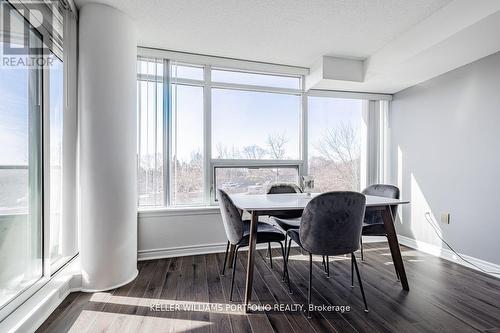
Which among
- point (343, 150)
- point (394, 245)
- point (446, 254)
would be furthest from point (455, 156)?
point (394, 245)

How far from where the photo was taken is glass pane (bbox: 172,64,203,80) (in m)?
3.08

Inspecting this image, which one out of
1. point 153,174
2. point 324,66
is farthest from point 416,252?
point 153,174

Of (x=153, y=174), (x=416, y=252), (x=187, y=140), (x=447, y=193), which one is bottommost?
(x=416, y=252)

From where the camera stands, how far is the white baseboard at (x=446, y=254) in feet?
8.07

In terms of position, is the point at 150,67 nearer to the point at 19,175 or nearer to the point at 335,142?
the point at 19,175

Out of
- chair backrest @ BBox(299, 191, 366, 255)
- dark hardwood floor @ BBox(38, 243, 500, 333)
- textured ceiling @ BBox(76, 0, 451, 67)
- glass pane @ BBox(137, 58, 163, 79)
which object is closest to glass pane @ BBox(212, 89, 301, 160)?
textured ceiling @ BBox(76, 0, 451, 67)

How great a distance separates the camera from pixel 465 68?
273cm

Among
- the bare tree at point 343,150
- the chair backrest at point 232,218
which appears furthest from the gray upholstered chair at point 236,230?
the bare tree at point 343,150

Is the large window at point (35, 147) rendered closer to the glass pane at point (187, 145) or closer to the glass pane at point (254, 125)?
the glass pane at point (187, 145)

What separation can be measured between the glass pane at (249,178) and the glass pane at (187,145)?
30cm

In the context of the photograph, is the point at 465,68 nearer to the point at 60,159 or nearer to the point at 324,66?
the point at 324,66

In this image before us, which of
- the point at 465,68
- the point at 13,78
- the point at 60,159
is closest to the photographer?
the point at 13,78

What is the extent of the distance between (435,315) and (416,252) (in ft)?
5.23

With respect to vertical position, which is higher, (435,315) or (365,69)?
(365,69)
